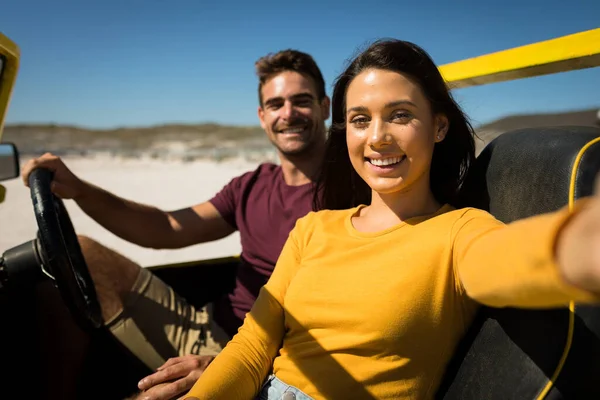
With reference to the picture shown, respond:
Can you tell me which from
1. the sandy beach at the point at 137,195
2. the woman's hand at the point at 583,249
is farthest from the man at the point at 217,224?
the sandy beach at the point at 137,195

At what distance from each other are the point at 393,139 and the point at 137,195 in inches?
440

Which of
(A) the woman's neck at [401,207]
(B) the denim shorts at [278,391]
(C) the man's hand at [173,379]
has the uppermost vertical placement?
(A) the woman's neck at [401,207]

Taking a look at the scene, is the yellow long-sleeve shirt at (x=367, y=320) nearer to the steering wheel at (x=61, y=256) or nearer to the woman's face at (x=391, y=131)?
the woman's face at (x=391, y=131)

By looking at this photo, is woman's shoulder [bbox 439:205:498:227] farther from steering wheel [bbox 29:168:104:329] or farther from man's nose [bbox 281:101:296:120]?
man's nose [bbox 281:101:296:120]

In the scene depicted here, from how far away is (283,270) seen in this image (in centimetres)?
162

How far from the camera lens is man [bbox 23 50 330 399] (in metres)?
2.22

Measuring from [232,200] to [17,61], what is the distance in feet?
3.73

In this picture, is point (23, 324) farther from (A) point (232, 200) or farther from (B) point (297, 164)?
(B) point (297, 164)

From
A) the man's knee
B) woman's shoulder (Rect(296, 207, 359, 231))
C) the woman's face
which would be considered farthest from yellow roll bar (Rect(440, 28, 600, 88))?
the man's knee

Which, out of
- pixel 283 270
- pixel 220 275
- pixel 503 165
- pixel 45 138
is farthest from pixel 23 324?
pixel 45 138

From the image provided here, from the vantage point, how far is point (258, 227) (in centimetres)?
246

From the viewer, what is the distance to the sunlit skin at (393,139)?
1.44m

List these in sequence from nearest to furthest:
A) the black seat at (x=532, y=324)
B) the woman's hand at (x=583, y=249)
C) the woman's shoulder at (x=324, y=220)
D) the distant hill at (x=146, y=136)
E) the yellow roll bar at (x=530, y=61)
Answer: the woman's hand at (x=583, y=249) < the black seat at (x=532, y=324) < the yellow roll bar at (x=530, y=61) < the woman's shoulder at (x=324, y=220) < the distant hill at (x=146, y=136)

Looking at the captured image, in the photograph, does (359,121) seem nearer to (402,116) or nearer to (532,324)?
(402,116)
